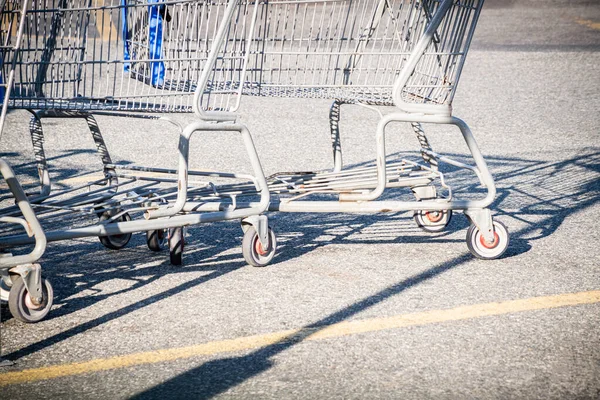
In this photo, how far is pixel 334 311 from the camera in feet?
12.1

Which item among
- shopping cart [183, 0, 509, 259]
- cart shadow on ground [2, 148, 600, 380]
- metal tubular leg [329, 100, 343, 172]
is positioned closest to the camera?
cart shadow on ground [2, 148, 600, 380]

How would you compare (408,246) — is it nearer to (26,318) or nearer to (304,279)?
(304,279)

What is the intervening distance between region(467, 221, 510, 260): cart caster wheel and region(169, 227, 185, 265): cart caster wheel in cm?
163

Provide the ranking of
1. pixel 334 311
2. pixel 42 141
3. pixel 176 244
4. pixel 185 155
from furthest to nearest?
1. pixel 42 141
2. pixel 176 244
3. pixel 185 155
4. pixel 334 311

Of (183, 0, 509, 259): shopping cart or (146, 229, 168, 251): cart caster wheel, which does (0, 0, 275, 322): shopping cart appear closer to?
(146, 229, 168, 251): cart caster wheel

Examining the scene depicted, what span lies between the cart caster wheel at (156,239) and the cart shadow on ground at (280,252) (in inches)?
2.1

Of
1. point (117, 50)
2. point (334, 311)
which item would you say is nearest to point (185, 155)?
point (117, 50)

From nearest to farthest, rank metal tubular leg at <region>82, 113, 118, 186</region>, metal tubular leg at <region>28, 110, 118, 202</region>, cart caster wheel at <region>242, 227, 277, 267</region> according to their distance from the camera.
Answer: metal tubular leg at <region>28, 110, 118, 202</region>, cart caster wheel at <region>242, 227, 277, 267</region>, metal tubular leg at <region>82, 113, 118, 186</region>

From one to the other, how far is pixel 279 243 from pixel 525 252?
147 cm

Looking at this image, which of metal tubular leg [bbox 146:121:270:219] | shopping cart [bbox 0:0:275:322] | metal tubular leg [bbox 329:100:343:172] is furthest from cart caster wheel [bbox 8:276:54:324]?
metal tubular leg [bbox 329:100:343:172]

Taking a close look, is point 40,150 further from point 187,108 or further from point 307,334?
point 307,334

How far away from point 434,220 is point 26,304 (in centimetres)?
265

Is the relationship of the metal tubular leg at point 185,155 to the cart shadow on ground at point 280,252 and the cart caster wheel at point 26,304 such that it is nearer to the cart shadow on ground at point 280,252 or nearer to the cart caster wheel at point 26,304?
the cart shadow on ground at point 280,252

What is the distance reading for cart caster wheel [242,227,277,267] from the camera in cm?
423
